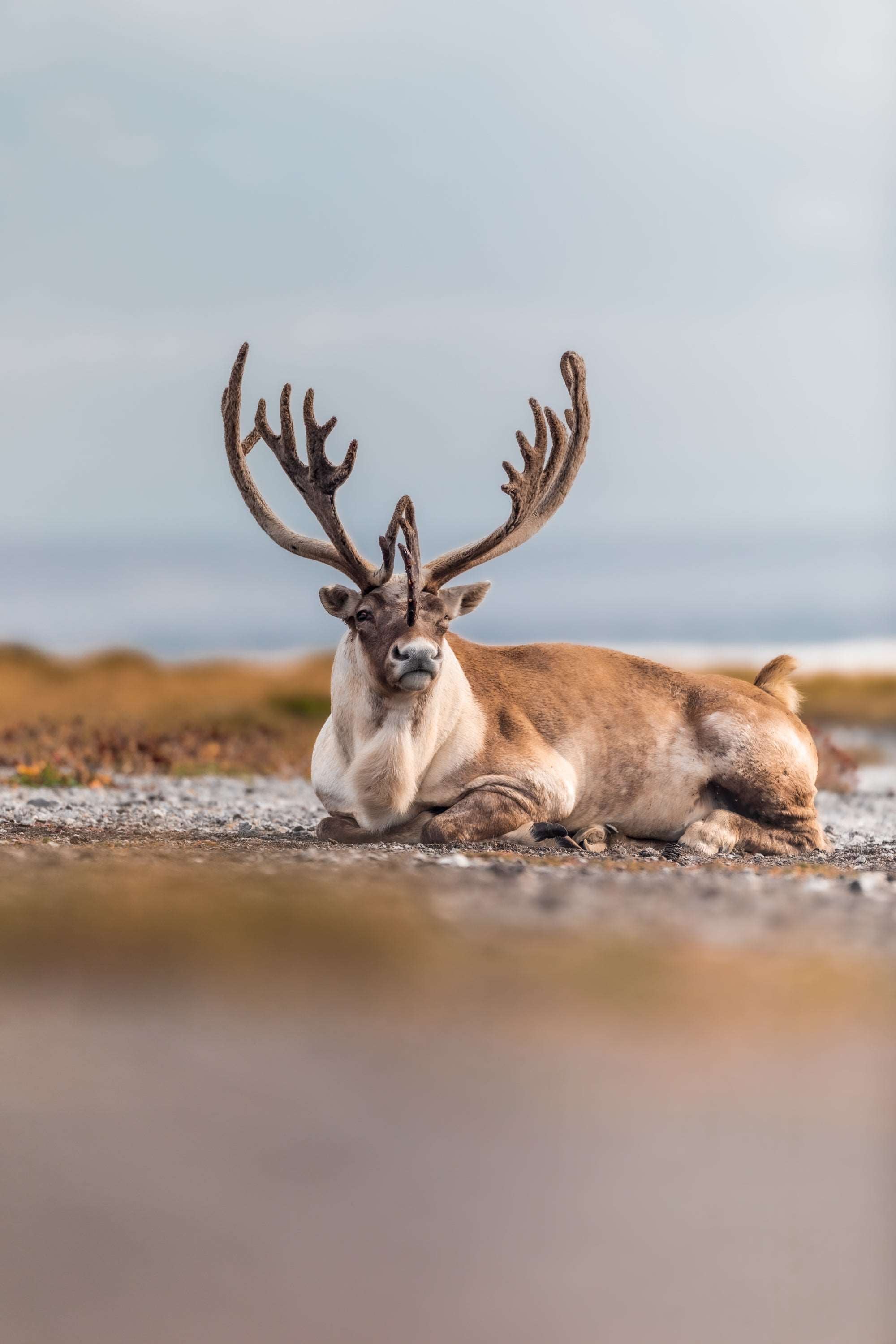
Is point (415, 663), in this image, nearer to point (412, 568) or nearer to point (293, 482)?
point (412, 568)

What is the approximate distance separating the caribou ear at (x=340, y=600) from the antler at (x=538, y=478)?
21.6 inches

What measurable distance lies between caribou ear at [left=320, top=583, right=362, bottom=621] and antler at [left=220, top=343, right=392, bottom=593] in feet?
0.33

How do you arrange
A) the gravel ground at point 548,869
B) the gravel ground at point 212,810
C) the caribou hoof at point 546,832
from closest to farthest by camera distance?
the gravel ground at point 548,869, the caribou hoof at point 546,832, the gravel ground at point 212,810

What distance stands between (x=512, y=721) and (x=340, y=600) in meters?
1.41

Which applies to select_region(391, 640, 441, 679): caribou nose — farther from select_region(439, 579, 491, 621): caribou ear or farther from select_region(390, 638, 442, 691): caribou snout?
select_region(439, 579, 491, 621): caribou ear

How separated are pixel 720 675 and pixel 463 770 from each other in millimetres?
2440

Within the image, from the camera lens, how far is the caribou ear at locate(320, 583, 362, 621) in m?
8.05

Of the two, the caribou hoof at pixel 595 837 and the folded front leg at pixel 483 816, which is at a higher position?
the folded front leg at pixel 483 816

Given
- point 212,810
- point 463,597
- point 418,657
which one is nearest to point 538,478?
point 463,597

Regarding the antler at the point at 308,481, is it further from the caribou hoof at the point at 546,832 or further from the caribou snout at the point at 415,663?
the caribou hoof at the point at 546,832

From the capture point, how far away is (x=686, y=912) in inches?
188

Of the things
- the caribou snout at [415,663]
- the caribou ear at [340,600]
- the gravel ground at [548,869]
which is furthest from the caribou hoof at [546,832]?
the caribou ear at [340,600]

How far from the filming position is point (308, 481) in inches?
328

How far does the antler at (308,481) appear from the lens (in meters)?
8.13
